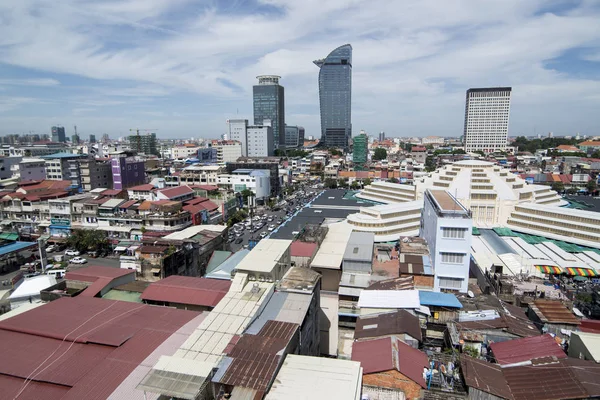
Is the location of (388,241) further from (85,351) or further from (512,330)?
(85,351)

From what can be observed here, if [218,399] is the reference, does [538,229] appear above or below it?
below

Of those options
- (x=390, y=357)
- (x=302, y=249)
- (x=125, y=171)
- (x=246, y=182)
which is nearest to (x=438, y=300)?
(x=390, y=357)

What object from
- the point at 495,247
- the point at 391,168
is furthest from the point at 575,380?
the point at 391,168

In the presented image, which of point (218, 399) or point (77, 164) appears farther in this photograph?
point (77, 164)

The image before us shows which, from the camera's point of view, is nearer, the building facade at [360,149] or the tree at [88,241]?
the tree at [88,241]

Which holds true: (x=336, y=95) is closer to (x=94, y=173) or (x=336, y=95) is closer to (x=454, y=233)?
(x=94, y=173)

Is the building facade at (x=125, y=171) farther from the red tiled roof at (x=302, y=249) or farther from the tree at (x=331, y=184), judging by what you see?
the red tiled roof at (x=302, y=249)

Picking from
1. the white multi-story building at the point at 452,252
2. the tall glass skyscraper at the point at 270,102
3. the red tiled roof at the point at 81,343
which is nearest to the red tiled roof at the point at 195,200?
the red tiled roof at the point at 81,343
